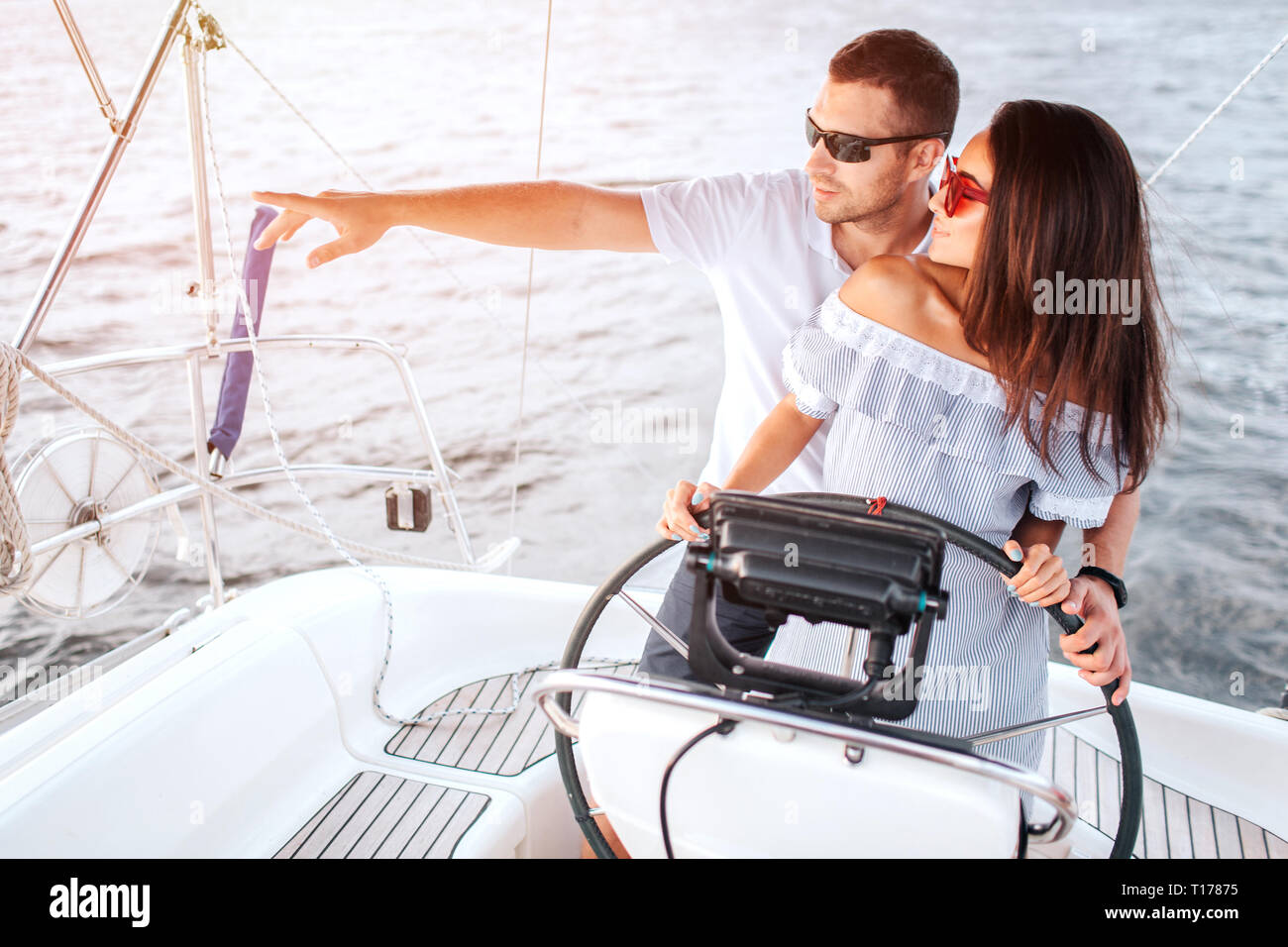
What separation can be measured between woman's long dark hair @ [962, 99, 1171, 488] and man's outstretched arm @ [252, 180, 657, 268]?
643 millimetres

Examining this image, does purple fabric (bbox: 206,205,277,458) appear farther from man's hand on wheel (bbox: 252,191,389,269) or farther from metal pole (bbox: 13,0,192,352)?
man's hand on wheel (bbox: 252,191,389,269)

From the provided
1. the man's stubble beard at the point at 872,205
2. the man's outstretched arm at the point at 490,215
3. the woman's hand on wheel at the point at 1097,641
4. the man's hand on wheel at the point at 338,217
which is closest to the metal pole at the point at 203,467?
the man's outstretched arm at the point at 490,215

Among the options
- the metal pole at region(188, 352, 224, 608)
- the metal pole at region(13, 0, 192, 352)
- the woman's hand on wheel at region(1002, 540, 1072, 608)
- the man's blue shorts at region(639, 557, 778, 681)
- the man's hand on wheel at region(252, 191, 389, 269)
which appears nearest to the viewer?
the woman's hand on wheel at region(1002, 540, 1072, 608)

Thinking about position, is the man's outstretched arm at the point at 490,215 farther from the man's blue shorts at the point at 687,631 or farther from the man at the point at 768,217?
the man's blue shorts at the point at 687,631

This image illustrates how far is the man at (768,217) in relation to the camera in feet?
4.83

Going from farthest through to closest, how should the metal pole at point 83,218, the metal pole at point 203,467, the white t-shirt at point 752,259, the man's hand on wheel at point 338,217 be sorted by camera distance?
1. the metal pole at point 203,467
2. the white t-shirt at point 752,259
3. the metal pole at point 83,218
4. the man's hand on wheel at point 338,217

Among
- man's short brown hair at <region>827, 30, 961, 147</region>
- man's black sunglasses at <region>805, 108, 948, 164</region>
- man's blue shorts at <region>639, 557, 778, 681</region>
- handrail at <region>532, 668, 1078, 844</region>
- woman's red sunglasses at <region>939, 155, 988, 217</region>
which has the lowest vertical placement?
man's blue shorts at <region>639, 557, 778, 681</region>

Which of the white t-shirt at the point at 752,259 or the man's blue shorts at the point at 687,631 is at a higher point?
the white t-shirt at the point at 752,259

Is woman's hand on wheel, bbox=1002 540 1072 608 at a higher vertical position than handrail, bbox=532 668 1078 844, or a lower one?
higher

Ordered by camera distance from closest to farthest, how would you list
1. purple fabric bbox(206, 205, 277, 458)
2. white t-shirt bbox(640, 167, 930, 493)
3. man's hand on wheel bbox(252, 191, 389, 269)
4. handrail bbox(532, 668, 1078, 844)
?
handrail bbox(532, 668, 1078, 844) < man's hand on wheel bbox(252, 191, 389, 269) < white t-shirt bbox(640, 167, 930, 493) < purple fabric bbox(206, 205, 277, 458)

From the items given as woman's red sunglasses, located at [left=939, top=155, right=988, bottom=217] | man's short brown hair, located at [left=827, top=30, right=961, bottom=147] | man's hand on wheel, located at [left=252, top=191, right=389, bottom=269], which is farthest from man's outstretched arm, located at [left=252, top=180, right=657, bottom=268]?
woman's red sunglasses, located at [left=939, top=155, right=988, bottom=217]

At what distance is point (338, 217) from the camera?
1.29 meters

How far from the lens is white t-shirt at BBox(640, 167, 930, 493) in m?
1.59
